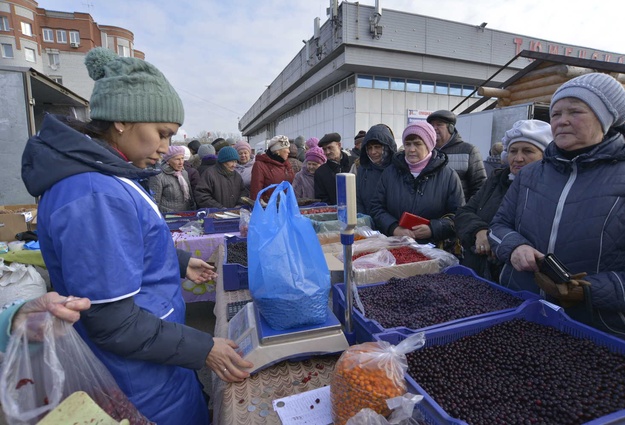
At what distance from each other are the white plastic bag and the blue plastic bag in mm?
2633

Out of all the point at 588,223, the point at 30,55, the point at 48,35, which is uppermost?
the point at 48,35

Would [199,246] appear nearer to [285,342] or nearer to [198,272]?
[198,272]

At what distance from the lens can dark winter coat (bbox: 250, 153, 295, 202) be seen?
4746mm

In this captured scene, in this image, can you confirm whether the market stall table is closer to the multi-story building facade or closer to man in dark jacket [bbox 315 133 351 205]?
man in dark jacket [bbox 315 133 351 205]

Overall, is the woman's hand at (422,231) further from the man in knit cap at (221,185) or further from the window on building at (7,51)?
the window on building at (7,51)

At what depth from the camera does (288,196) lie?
4.27 feet

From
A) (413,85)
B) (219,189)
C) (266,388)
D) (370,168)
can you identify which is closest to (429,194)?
(370,168)

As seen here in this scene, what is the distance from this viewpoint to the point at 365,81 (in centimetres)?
1766

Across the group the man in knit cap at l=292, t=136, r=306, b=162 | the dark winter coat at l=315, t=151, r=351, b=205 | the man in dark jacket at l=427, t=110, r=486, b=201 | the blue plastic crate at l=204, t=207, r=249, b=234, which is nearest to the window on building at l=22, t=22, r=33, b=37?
the man in knit cap at l=292, t=136, r=306, b=162

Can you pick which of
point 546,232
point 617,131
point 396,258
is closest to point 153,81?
point 396,258

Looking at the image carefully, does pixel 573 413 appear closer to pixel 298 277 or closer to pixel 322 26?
pixel 298 277

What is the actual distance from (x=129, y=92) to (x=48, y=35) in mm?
41564

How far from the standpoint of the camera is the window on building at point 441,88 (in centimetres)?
1931

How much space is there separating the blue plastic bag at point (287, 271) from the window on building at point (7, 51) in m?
36.4
